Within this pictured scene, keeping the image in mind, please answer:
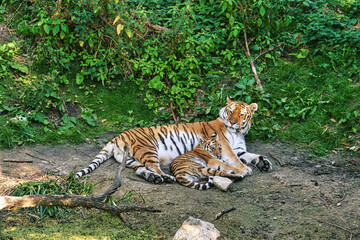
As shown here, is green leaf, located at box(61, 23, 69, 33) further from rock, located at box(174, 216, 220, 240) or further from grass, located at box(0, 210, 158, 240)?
rock, located at box(174, 216, 220, 240)

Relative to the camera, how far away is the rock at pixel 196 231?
3.51 meters

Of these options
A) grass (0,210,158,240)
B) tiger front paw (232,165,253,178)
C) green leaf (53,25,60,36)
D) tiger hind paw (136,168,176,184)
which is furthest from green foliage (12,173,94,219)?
green leaf (53,25,60,36)

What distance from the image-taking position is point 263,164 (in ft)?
17.8

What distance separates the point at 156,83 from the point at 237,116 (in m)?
1.72

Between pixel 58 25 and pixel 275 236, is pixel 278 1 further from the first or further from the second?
pixel 275 236

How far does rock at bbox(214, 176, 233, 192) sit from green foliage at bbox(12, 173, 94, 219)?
1508mm

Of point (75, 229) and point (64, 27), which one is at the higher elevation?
point (64, 27)

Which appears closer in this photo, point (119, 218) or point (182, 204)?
point (119, 218)

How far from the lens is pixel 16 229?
3615 mm

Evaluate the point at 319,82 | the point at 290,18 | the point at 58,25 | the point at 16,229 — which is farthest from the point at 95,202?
the point at 290,18

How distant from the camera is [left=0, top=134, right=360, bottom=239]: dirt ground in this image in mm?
3768

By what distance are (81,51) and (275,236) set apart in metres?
5.32

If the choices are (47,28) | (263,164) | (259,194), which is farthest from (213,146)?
(47,28)

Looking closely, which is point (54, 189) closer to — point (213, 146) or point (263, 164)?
point (213, 146)
